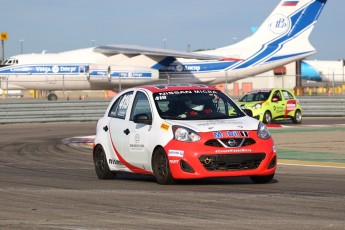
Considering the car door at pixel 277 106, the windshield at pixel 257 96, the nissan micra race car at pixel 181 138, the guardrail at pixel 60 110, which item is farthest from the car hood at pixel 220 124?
the guardrail at pixel 60 110

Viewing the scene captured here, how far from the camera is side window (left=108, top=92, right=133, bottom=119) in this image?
43.6 feet

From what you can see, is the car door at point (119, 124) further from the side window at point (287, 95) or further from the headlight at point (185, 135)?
the side window at point (287, 95)

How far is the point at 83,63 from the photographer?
A: 168 ft

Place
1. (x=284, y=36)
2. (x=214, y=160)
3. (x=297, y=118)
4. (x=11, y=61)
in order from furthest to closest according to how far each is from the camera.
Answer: (x=284, y=36)
(x=11, y=61)
(x=297, y=118)
(x=214, y=160)

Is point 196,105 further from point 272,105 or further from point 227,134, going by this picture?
point 272,105

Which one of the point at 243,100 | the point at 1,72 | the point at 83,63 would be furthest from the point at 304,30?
the point at 243,100

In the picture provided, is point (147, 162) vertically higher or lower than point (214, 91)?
lower

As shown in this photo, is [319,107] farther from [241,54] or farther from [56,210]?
[56,210]

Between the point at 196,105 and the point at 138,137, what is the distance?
940 mm

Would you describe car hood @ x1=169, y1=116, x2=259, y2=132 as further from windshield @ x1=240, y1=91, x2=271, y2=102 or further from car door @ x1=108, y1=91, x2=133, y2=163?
windshield @ x1=240, y1=91, x2=271, y2=102

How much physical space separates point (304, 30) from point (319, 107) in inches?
632

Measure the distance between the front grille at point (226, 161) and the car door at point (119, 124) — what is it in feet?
6.07

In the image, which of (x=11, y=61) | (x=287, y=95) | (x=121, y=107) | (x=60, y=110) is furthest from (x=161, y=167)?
(x=11, y=61)

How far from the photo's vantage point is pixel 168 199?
33.3 ft
